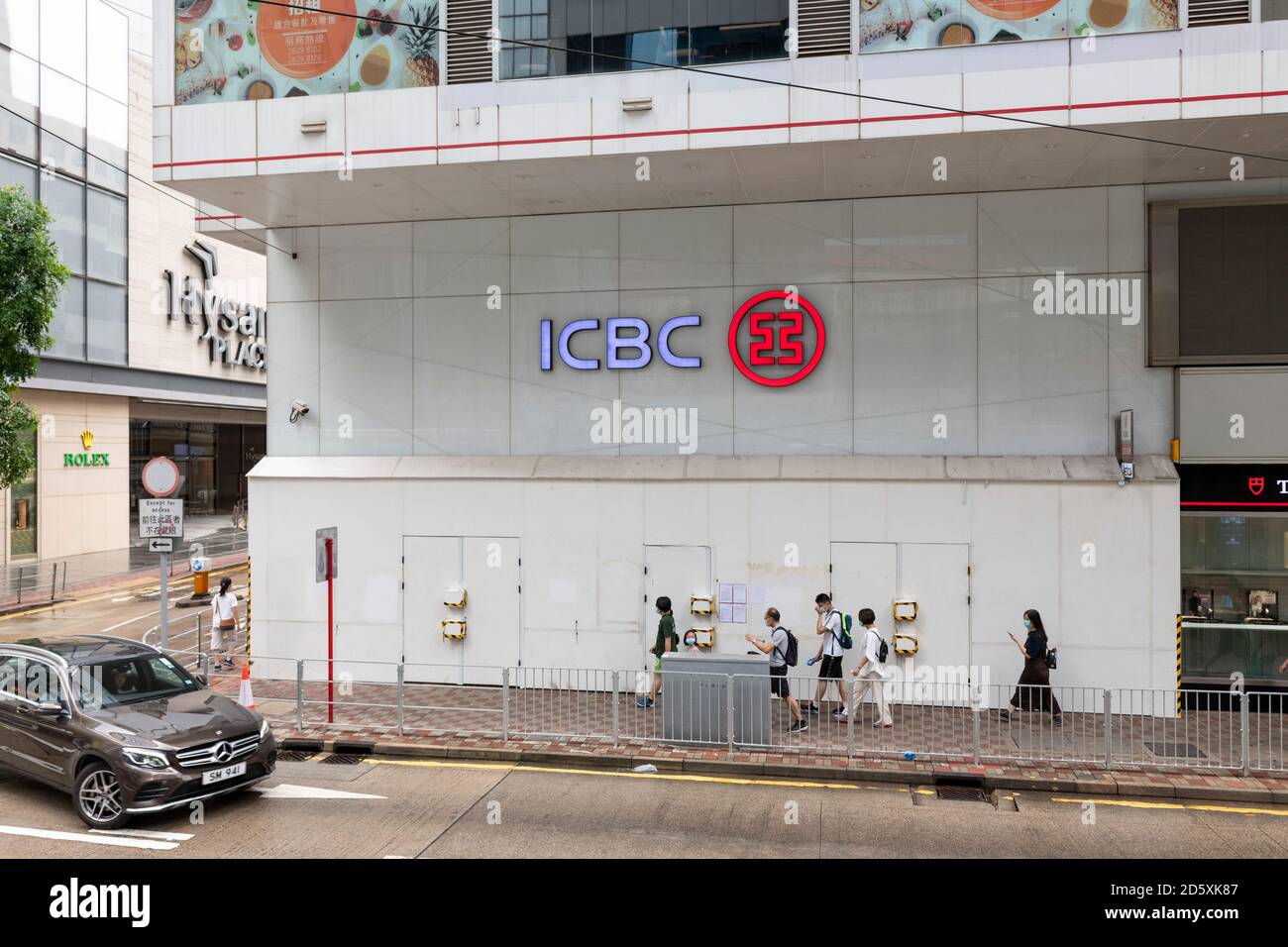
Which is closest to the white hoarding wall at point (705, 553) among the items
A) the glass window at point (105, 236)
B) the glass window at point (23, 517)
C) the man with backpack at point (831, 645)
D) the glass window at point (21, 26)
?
the man with backpack at point (831, 645)

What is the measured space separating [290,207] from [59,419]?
22009mm

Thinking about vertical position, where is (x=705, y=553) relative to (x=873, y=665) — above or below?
above

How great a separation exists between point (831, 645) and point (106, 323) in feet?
Answer: 98.8

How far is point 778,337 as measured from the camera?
14195 mm

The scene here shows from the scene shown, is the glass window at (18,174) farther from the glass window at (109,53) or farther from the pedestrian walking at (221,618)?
the pedestrian walking at (221,618)

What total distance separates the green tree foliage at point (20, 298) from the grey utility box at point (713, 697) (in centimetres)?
1628

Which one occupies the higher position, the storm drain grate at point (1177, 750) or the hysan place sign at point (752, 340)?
the hysan place sign at point (752, 340)

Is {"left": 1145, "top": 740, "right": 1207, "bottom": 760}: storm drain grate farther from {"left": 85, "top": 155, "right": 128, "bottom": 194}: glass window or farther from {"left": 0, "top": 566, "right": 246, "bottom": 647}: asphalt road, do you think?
{"left": 85, "top": 155, "right": 128, "bottom": 194}: glass window

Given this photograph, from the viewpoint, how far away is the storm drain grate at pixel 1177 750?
10.8m

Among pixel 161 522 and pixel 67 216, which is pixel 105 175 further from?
pixel 161 522

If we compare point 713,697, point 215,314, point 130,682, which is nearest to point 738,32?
point 713,697

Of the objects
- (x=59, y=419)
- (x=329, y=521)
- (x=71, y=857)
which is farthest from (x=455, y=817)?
(x=59, y=419)

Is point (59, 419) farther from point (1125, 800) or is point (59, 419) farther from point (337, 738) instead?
point (1125, 800)

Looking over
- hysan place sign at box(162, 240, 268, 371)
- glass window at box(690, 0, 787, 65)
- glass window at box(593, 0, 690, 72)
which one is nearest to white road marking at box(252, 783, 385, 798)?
glass window at box(593, 0, 690, 72)
